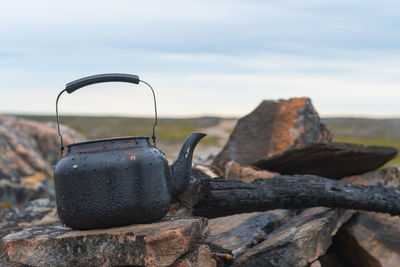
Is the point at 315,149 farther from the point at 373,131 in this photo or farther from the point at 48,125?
the point at 373,131

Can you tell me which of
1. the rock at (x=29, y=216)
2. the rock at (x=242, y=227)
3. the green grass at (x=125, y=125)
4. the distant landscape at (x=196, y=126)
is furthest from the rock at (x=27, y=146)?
the green grass at (x=125, y=125)

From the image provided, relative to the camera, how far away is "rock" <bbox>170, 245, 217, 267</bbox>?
4262 mm

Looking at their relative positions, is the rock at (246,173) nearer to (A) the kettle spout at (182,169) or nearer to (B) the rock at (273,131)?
(B) the rock at (273,131)

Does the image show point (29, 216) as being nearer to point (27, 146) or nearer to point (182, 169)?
point (182, 169)

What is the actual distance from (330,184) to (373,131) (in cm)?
6355

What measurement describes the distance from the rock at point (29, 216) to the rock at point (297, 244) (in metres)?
3.86

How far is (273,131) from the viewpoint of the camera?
877cm

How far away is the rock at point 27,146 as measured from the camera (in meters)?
13.7

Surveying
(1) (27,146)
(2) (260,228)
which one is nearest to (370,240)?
(2) (260,228)

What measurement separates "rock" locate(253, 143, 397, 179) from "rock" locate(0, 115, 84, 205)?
7573 mm

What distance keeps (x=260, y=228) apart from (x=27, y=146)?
1044 centimetres

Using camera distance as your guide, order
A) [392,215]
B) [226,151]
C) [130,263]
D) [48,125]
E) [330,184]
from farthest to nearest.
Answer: [48,125] → [226,151] → [392,215] → [330,184] → [130,263]

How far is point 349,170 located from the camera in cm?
770

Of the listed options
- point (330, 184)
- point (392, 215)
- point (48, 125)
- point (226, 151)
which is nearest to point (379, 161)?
point (392, 215)
